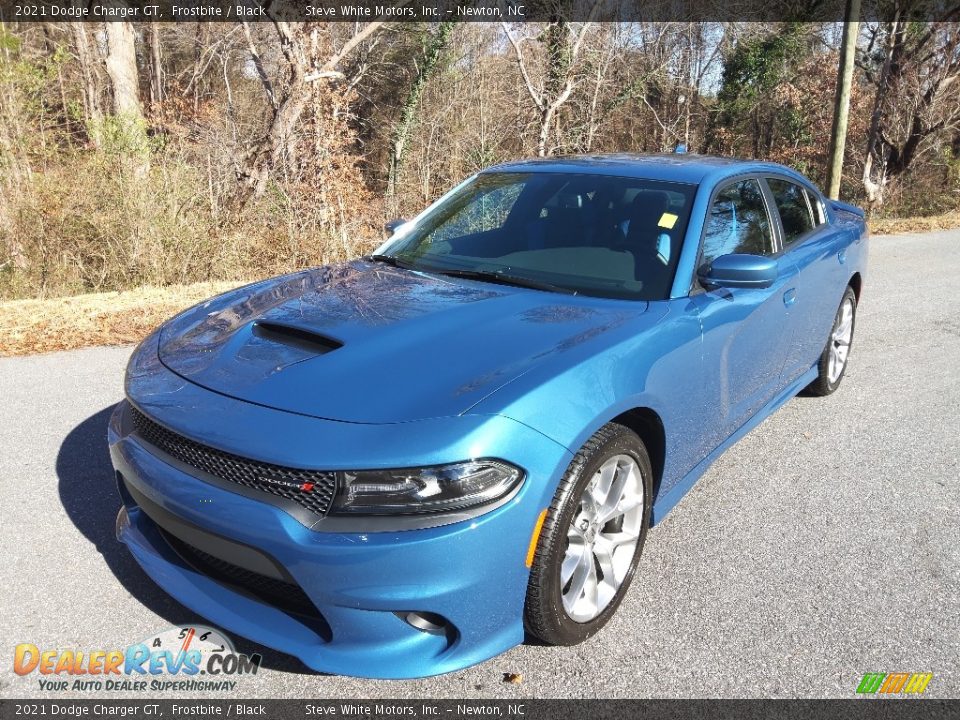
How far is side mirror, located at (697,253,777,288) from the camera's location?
3.17m

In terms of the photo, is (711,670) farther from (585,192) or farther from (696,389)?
(585,192)

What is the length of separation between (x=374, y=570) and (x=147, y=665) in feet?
3.35

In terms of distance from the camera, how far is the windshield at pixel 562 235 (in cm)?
329

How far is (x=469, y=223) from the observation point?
159 inches

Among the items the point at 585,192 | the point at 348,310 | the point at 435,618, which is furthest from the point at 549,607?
the point at 585,192

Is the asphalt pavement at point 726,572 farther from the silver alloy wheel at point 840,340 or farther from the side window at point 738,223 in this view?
the side window at point 738,223

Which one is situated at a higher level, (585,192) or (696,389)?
(585,192)

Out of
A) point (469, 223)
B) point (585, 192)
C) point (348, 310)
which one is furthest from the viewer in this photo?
point (469, 223)

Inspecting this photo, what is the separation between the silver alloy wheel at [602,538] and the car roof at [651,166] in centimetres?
168

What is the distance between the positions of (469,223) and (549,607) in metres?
2.25

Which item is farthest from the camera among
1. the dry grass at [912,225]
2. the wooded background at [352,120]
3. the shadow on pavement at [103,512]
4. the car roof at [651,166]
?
the dry grass at [912,225]

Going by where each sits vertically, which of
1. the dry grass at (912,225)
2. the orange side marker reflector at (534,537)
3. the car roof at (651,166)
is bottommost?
the orange side marker reflector at (534,537)

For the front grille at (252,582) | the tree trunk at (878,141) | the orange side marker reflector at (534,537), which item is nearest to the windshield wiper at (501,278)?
A: the orange side marker reflector at (534,537)

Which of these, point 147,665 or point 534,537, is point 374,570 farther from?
point 147,665
